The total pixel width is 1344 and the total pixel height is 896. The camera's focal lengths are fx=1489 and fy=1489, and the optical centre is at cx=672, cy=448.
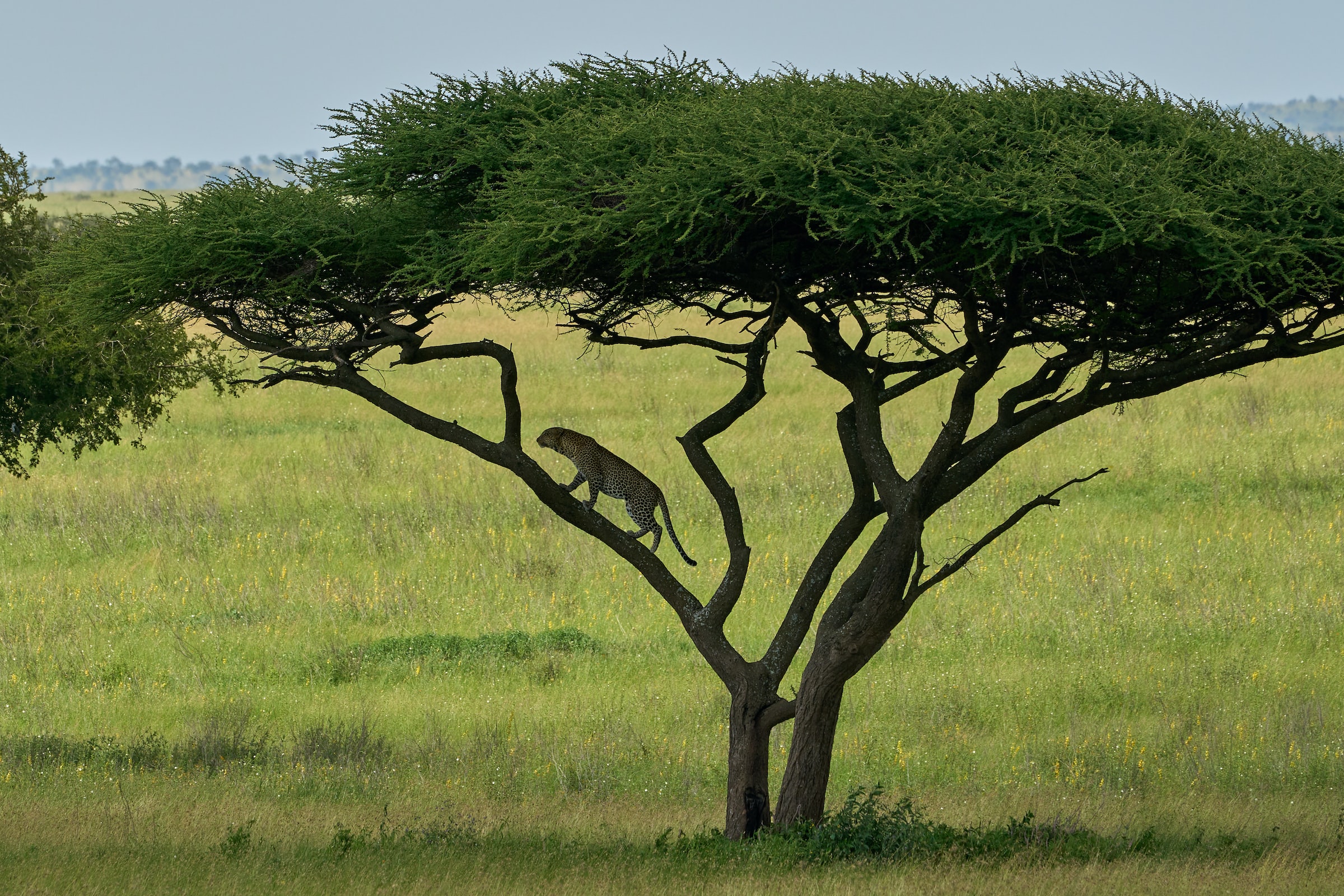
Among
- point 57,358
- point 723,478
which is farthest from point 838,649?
point 57,358

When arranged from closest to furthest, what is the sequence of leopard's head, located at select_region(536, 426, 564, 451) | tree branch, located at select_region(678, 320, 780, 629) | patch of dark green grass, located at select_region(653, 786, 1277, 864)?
patch of dark green grass, located at select_region(653, 786, 1277, 864)
tree branch, located at select_region(678, 320, 780, 629)
leopard's head, located at select_region(536, 426, 564, 451)

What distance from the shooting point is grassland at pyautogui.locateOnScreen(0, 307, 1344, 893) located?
1106cm

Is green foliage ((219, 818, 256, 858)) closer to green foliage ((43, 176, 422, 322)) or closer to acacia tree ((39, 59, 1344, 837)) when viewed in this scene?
acacia tree ((39, 59, 1344, 837))

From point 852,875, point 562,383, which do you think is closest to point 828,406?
point 562,383

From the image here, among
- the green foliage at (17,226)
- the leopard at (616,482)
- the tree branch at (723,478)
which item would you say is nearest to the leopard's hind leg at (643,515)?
the leopard at (616,482)

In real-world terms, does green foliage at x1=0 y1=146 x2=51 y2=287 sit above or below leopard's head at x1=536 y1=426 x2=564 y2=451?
above

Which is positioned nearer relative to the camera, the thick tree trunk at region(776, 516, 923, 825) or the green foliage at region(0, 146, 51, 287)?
the thick tree trunk at region(776, 516, 923, 825)

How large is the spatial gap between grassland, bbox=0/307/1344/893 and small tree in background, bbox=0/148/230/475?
341 cm

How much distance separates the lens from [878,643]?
1105 centimetres

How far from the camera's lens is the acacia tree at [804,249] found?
30.4 ft

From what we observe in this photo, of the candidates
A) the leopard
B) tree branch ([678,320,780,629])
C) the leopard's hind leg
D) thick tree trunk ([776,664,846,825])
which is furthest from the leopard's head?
thick tree trunk ([776,664,846,825])

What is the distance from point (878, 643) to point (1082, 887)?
234 centimetres

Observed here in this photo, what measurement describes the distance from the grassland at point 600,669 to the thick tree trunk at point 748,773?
85 centimetres

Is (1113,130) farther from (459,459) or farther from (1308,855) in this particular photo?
(459,459)
